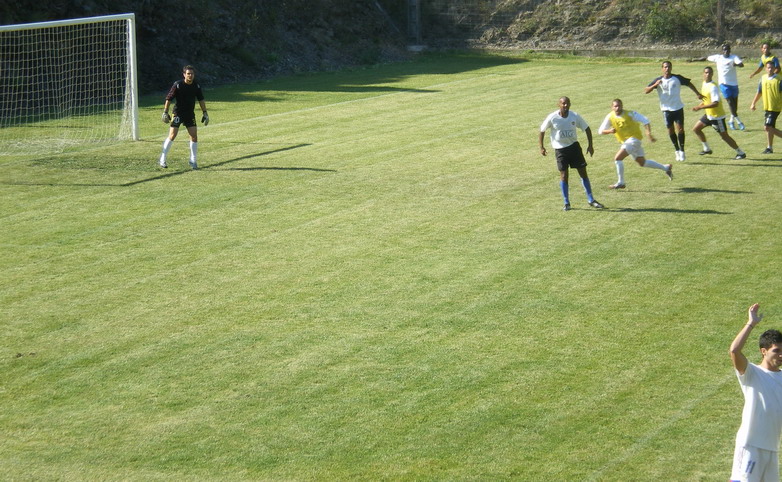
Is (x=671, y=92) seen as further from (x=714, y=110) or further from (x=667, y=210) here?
(x=667, y=210)

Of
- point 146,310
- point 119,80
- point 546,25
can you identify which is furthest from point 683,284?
point 546,25

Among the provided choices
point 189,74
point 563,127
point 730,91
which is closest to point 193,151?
point 189,74

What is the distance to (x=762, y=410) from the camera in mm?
6555

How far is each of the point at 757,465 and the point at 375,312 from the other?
18.8 feet

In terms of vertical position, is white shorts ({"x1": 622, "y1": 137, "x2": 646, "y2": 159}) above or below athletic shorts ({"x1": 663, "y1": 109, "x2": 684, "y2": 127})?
below

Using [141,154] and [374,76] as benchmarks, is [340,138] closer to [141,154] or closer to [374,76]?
[141,154]

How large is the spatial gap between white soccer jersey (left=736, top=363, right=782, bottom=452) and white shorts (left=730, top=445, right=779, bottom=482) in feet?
0.14

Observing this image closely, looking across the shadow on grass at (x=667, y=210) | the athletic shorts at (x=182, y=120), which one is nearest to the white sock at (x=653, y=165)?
the shadow on grass at (x=667, y=210)

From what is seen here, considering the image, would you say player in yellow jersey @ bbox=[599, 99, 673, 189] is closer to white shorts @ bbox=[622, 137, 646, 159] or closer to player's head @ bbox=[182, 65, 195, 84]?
white shorts @ bbox=[622, 137, 646, 159]

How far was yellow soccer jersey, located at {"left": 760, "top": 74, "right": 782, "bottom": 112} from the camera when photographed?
20297 mm

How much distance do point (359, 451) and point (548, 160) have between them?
513 inches

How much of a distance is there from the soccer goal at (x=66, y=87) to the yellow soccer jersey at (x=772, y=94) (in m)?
13.9

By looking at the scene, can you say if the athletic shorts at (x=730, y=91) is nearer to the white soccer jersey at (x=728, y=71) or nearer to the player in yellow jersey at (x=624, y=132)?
the white soccer jersey at (x=728, y=71)

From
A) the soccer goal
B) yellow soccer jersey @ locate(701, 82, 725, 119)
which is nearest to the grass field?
yellow soccer jersey @ locate(701, 82, 725, 119)
